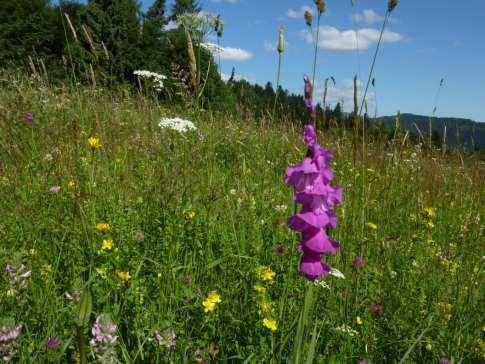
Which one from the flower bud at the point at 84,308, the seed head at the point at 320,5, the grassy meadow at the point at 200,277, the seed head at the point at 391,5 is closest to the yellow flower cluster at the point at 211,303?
the grassy meadow at the point at 200,277

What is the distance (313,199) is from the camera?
1.10 metres

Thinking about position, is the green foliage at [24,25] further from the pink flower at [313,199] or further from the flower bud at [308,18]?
the pink flower at [313,199]

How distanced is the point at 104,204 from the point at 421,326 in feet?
6.35

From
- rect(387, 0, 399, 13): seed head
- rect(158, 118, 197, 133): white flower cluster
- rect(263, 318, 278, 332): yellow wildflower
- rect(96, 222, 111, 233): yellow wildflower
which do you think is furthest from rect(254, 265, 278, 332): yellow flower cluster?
rect(158, 118, 197, 133): white flower cluster

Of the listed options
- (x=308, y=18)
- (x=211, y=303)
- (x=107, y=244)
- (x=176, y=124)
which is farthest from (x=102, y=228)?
(x=176, y=124)

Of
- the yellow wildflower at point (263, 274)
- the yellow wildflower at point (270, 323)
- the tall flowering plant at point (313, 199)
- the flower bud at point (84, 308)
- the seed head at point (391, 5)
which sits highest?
the seed head at point (391, 5)

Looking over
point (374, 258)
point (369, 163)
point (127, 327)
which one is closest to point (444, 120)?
point (369, 163)

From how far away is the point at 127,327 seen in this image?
180 centimetres

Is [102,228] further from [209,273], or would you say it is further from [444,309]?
[444,309]

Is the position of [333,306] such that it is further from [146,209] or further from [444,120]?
[444,120]

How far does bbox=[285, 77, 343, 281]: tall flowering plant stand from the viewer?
1.09 meters

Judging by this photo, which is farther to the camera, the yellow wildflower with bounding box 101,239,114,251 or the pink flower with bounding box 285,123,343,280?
the yellow wildflower with bounding box 101,239,114,251

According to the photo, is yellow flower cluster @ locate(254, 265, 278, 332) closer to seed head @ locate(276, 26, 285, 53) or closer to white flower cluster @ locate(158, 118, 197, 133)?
seed head @ locate(276, 26, 285, 53)

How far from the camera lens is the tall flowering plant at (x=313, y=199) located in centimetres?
109
